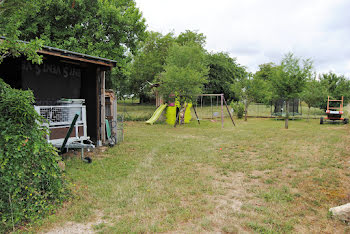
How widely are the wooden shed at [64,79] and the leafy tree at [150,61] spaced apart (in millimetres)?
24603

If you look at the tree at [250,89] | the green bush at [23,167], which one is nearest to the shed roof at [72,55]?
the green bush at [23,167]

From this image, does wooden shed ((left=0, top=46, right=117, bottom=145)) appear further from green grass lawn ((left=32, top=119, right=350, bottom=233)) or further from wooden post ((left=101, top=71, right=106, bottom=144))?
green grass lawn ((left=32, top=119, right=350, bottom=233))

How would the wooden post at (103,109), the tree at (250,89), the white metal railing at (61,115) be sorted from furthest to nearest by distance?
the tree at (250,89) < the wooden post at (103,109) < the white metal railing at (61,115)

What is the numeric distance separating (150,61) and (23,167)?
101 ft

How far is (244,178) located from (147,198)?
92.1 inches

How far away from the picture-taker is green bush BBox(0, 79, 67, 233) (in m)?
3.36

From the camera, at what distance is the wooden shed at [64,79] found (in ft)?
22.4

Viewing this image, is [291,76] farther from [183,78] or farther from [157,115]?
[157,115]

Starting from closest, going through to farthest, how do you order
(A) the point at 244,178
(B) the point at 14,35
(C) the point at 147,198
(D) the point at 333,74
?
1. (B) the point at 14,35
2. (C) the point at 147,198
3. (A) the point at 244,178
4. (D) the point at 333,74

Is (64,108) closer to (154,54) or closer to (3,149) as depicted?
(3,149)

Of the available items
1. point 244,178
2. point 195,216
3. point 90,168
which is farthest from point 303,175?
point 90,168

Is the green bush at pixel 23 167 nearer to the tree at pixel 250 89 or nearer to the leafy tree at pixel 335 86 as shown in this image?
the tree at pixel 250 89

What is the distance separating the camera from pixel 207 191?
469 centimetres

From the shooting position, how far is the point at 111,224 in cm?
342
